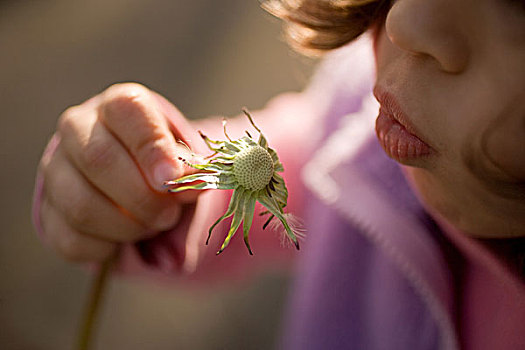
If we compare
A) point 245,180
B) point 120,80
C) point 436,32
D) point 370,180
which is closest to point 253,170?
point 245,180

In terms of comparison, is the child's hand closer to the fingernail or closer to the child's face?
the fingernail

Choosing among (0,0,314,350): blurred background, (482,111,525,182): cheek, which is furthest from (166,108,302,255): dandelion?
(0,0,314,350): blurred background

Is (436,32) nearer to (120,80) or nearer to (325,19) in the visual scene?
(325,19)

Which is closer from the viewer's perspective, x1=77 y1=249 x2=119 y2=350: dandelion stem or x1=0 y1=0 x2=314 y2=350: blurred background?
x1=77 y1=249 x2=119 y2=350: dandelion stem

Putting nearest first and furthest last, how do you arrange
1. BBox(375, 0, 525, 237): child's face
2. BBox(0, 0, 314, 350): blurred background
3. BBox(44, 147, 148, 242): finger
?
BBox(375, 0, 525, 237): child's face
BBox(44, 147, 148, 242): finger
BBox(0, 0, 314, 350): blurred background

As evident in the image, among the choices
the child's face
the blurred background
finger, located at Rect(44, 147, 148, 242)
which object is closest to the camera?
the child's face

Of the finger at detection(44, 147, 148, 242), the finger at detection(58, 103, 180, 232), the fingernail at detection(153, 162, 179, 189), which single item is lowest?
the finger at detection(44, 147, 148, 242)

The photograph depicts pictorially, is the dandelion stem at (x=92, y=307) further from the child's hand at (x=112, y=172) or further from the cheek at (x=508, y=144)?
the cheek at (x=508, y=144)

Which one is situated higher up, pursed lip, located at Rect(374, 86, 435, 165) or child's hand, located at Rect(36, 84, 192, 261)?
pursed lip, located at Rect(374, 86, 435, 165)
